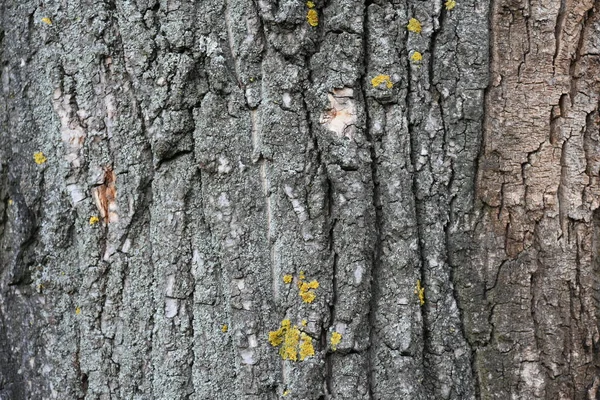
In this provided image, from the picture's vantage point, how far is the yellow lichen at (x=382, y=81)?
1334 millimetres

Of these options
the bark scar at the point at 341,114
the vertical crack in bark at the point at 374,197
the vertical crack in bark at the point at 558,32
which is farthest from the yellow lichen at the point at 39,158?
the vertical crack in bark at the point at 558,32

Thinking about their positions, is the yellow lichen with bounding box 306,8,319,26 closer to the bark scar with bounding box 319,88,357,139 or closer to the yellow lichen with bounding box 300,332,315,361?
the bark scar with bounding box 319,88,357,139

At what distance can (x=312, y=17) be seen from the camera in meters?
1.33

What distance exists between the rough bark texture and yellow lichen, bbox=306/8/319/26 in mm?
11

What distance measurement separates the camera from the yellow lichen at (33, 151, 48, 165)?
150 centimetres

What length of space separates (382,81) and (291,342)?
A: 0.65 metres

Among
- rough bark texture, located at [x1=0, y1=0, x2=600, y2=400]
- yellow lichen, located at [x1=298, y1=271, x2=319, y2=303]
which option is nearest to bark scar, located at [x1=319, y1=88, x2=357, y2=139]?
rough bark texture, located at [x1=0, y1=0, x2=600, y2=400]

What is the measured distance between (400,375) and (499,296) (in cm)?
32

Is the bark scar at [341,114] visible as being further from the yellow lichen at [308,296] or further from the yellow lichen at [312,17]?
the yellow lichen at [308,296]

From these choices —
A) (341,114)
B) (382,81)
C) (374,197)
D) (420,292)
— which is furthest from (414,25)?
(420,292)

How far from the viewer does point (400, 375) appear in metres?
1.32

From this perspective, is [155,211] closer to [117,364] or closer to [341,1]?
[117,364]

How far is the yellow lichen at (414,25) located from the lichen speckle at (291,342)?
76cm

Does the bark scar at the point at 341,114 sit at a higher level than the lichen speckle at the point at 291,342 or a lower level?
higher
